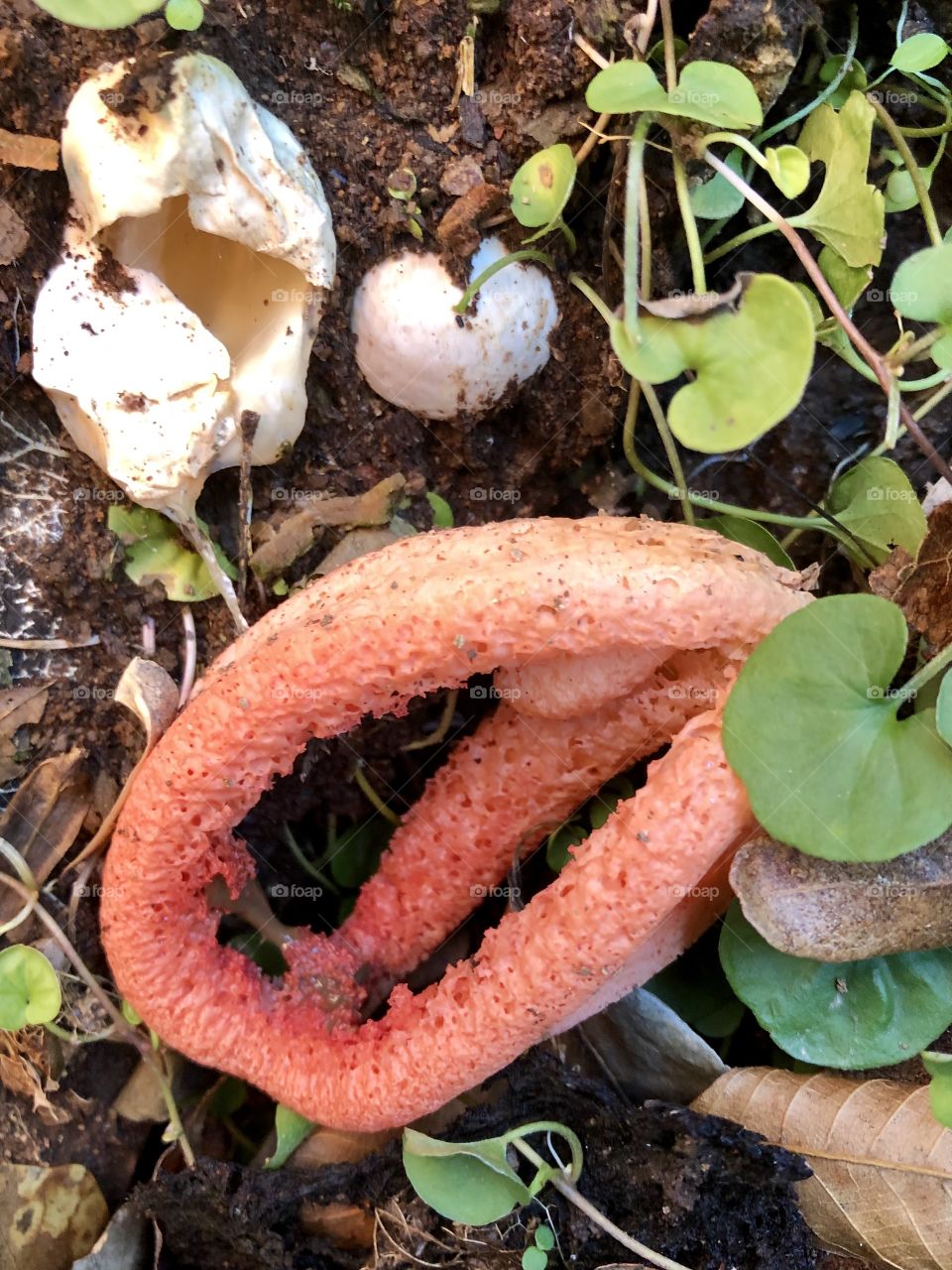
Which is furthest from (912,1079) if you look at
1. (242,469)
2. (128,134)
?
(128,134)

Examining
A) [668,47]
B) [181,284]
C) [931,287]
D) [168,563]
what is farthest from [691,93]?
[168,563]

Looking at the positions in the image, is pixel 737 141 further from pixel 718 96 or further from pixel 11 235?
pixel 11 235

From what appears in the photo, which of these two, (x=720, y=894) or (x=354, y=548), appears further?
(x=354, y=548)

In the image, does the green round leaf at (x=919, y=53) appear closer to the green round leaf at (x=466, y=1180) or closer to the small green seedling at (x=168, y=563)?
the small green seedling at (x=168, y=563)

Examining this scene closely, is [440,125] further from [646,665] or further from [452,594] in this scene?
[646,665]

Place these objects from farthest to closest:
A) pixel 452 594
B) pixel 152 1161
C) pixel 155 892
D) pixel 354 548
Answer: pixel 152 1161 < pixel 354 548 < pixel 155 892 < pixel 452 594
